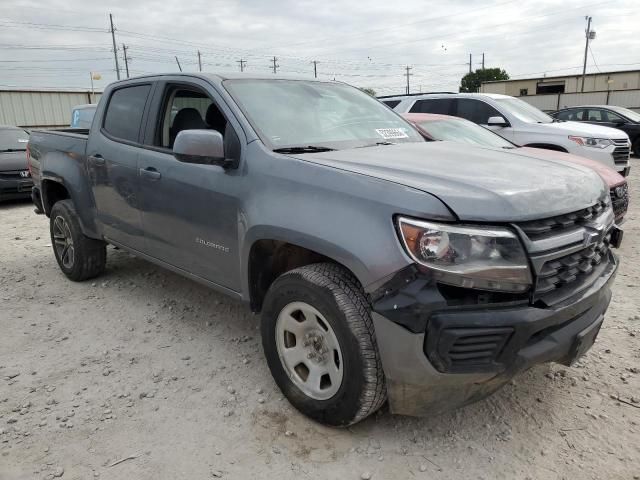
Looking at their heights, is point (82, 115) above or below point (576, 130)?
above

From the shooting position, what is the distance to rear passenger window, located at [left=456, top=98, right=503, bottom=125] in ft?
28.4

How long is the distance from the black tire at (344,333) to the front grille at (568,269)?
77 cm

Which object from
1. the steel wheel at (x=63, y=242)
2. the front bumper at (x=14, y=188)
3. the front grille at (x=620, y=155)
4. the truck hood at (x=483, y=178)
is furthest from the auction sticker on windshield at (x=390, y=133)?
the front bumper at (x=14, y=188)

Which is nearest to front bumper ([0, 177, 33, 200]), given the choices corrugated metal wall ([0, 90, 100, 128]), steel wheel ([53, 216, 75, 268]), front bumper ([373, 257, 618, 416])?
steel wheel ([53, 216, 75, 268])

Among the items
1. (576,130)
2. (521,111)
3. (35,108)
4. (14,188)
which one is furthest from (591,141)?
(35,108)

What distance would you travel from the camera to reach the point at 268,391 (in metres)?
3.05

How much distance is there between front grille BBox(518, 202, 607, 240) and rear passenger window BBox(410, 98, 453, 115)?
6.81 metres

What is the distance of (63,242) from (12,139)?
6.77 m

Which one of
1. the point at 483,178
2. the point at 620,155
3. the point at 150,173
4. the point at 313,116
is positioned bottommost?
the point at 620,155

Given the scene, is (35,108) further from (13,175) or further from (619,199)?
(619,199)

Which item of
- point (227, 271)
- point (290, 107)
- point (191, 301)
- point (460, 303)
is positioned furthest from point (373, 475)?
point (191, 301)

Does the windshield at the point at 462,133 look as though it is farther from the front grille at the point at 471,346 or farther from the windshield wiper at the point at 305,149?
the front grille at the point at 471,346

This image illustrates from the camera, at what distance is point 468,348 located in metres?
2.10

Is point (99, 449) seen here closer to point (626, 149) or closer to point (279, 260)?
point (279, 260)
